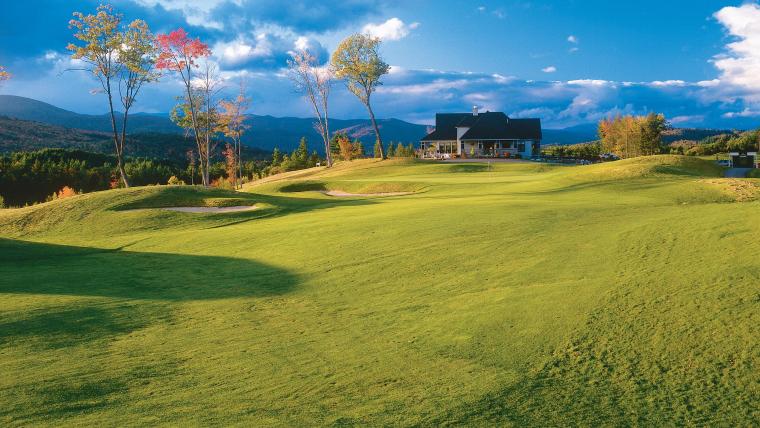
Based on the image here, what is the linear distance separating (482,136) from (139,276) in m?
75.1

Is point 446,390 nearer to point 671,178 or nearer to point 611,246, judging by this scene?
point 611,246

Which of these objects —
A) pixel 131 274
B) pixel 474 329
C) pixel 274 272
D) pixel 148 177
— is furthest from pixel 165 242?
pixel 148 177

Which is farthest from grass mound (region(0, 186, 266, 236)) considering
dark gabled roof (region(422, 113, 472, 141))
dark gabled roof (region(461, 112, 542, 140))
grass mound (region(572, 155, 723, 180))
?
dark gabled roof (region(422, 113, 472, 141))

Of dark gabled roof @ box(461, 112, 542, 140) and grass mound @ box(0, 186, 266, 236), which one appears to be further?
dark gabled roof @ box(461, 112, 542, 140)

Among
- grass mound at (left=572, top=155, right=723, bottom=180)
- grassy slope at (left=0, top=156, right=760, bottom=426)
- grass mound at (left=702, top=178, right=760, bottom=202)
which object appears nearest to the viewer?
grassy slope at (left=0, top=156, right=760, bottom=426)

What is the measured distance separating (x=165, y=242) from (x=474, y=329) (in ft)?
39.9

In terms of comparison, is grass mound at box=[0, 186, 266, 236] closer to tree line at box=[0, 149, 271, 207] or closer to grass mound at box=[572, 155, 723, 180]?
grass mound at box=[572, 155, 723, 180]

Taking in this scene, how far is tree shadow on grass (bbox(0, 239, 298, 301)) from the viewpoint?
1063 cm

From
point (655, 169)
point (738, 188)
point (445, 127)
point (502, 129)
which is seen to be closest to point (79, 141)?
point (445, 127)

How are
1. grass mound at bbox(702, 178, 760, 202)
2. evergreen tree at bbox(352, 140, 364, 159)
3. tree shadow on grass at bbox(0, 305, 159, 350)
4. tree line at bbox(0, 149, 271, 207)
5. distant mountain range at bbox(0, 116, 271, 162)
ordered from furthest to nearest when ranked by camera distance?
distant mountain range at bbox(0, 116, 271, 162) < evergreen tree at bbox(352, 140, 364, 159) < tree line at bbox(0, 149, 271, 207) < grass mound at bbox(702, 178, 760, 202) < tree shadow on grass at bbox(0, 305, 159, 350)

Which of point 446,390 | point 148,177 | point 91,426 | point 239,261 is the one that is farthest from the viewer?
point 148,177

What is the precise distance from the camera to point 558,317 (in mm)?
7445

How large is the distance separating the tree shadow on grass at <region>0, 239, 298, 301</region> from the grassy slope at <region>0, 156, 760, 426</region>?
0.09 meters

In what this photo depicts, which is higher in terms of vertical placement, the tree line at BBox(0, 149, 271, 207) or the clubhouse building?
the clubhouse building
